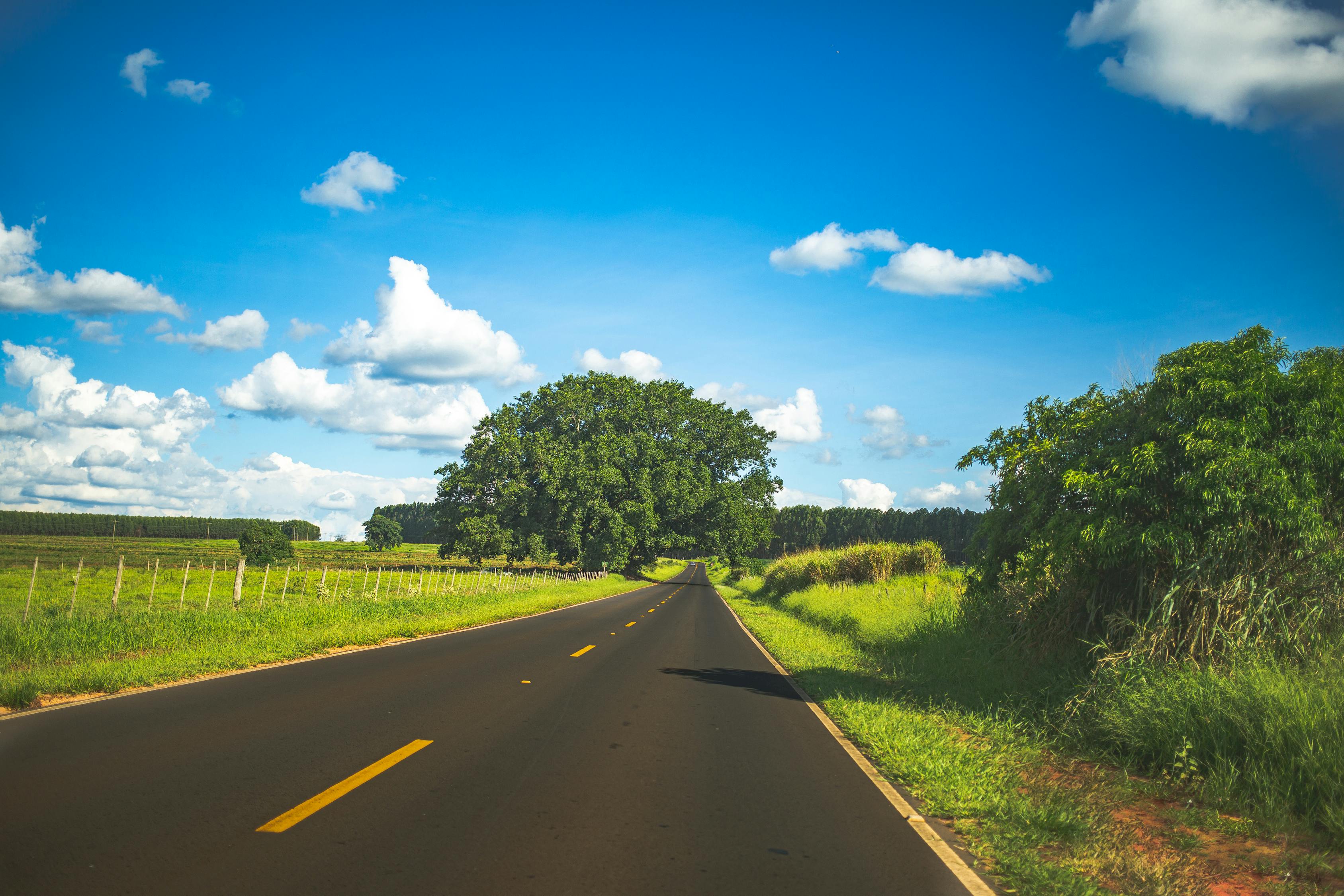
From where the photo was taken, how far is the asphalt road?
12.5ft

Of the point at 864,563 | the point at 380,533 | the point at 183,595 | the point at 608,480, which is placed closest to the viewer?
the point at 183,595

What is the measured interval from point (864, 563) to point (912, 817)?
23.9 m

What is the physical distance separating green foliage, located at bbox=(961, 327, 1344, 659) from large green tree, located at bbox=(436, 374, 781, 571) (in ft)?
143

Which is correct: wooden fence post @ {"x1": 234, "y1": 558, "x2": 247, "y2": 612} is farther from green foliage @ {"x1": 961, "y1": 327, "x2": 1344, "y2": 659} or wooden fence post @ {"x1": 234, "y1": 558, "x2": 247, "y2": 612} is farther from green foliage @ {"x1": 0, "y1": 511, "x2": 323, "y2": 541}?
green foliage @ {"x1": 0, "y1": 511, "x2": 323, "y2": 541}

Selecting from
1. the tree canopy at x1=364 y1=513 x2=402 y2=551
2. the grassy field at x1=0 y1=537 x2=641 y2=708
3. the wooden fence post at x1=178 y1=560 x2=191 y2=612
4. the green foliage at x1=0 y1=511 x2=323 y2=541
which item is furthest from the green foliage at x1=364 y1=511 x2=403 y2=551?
the wooden fence post at x1=178 y1=560 x2=191 y2=612

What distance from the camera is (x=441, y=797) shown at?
506cm

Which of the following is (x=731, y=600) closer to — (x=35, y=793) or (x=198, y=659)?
(x=198, y=659)

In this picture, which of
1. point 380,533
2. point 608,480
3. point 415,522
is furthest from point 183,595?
point 415,522

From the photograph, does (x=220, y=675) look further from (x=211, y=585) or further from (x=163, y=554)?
(x=163, y=554)

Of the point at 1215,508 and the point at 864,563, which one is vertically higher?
the point at 1215,508

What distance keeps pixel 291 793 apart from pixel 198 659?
6982 mm

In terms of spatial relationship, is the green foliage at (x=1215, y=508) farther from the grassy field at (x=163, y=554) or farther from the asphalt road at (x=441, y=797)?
the grassy field at (x=163, y=554)

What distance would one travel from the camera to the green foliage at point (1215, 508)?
22.6 feet

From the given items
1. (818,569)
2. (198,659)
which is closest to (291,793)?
(198,659)
